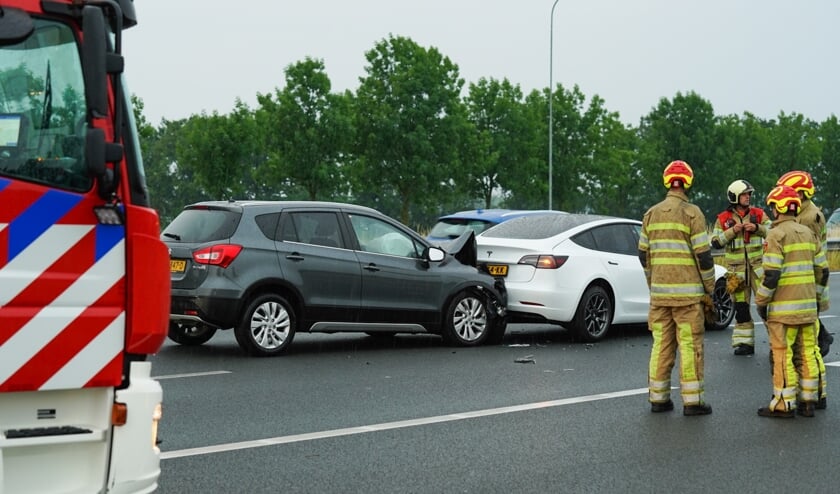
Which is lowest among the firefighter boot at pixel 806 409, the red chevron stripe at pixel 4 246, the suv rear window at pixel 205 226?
the firefighter boot at pixel 806 409

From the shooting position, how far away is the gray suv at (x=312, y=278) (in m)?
12.0

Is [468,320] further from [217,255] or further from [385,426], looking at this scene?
[385,426]

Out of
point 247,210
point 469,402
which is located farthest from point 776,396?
point 247,210

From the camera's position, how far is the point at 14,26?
443 centimetres

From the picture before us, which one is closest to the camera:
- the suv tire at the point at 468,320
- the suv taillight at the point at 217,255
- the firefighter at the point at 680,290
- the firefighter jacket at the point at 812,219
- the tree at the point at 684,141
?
the firefighter at the point at 680,290

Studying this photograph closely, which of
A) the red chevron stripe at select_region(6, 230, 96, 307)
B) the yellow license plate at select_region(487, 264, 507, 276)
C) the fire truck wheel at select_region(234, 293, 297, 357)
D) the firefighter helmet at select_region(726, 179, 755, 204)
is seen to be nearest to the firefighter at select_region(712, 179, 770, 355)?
the firefighter helmet at select_region(726, 179, 755, 204)

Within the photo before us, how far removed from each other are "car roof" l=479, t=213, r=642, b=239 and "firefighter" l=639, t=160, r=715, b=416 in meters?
5.21

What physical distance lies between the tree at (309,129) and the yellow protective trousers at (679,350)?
1640 inches

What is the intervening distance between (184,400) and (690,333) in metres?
3.89

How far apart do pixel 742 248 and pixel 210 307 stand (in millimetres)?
5676

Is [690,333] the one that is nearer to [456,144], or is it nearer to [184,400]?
[184,400]

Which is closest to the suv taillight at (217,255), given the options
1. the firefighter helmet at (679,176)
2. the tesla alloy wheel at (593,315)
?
the tesla alloy wheel at (593,315)

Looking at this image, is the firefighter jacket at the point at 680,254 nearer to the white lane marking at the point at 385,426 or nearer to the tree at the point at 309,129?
the white lane marking at the point at 385,426

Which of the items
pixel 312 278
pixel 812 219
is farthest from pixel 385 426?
pixel 812 219
